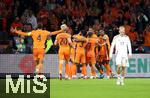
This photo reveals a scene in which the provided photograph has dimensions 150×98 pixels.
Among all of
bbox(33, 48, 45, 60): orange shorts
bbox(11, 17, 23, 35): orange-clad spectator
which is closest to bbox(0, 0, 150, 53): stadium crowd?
bbox(11, 17, 23, 35): orange-clad spectator

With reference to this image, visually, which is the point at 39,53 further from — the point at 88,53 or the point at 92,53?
the point at 92,53

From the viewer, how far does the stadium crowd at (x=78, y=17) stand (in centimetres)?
3475

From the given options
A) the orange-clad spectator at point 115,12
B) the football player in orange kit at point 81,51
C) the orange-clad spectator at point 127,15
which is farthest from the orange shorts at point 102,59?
the orange-clad spectator at point 127,15

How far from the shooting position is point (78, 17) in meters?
36.2

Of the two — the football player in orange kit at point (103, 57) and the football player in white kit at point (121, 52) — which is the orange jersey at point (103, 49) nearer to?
the football player in orange kit at point (103, 57)

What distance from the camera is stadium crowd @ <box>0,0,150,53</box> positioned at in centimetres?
3475

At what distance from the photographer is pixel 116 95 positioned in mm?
21562

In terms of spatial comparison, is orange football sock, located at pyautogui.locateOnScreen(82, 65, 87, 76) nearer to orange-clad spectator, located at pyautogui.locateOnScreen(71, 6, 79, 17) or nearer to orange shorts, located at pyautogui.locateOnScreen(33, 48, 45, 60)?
orange-clad spectator, located at pyautogui.locateOnScreen(71, 6, 79, 17)

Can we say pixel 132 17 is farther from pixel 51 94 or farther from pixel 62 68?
pixel 51 94

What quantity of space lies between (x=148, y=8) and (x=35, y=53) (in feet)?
33.4

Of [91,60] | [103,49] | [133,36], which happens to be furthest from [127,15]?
[91,60]

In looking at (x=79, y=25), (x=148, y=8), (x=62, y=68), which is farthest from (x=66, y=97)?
(x=148, y=8)

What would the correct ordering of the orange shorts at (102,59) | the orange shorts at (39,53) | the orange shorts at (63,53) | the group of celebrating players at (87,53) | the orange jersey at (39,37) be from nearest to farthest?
the orange jersey at (39,37) < the orange shorts at (39,53) < the orange shorts at (63,53) < the group of celebrating players at (87,53) < the orange shorts at (102,59)

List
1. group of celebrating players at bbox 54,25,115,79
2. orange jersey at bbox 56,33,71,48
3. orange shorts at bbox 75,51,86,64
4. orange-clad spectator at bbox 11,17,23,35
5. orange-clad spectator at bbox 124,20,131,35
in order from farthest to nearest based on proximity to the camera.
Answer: orange-clad spectator at bbox 124,20,131,35, orange-clad spectator at bbox 11,17,23,35, orange shorts at bbox 75,51,86,64, group of celebrating players at bbox 54,25,115,79, orange jersey at bbox 56,33,71,48
